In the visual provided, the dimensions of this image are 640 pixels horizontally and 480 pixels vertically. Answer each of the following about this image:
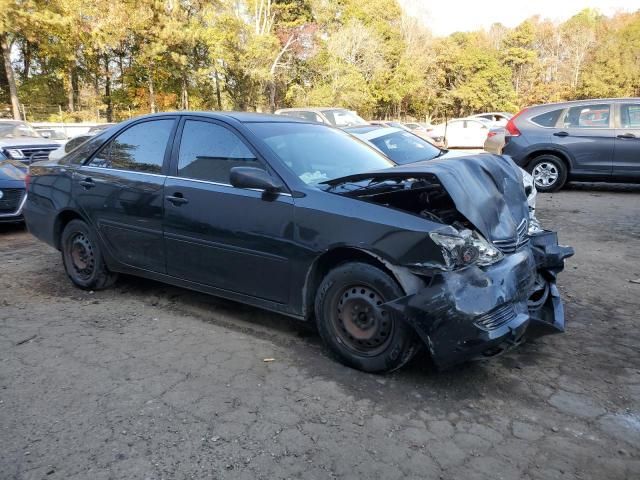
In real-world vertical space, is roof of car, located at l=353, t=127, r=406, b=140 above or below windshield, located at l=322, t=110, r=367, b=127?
below

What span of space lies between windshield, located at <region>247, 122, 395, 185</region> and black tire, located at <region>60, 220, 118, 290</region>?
196cm

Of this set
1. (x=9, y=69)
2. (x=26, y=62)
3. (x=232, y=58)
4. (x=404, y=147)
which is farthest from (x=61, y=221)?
(x=26, y=62)

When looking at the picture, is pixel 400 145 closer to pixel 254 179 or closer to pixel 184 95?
pixel 254 179

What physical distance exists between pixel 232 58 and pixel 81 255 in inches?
Answer: 1147

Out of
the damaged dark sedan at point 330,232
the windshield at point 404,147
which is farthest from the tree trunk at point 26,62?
the damaged dark sedan at point 330,232

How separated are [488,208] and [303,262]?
1192 millimetres

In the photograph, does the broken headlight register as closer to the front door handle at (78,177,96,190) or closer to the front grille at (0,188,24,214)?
the front door handle at (78,177,96,190)

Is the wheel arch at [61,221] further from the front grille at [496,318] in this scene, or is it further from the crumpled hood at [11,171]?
the front grille at [496,318]

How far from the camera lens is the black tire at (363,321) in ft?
10.1

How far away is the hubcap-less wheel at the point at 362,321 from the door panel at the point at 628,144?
819cm

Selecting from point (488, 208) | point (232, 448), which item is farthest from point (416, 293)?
point (232, 448)

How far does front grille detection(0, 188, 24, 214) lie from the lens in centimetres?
739

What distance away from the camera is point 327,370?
3.31m

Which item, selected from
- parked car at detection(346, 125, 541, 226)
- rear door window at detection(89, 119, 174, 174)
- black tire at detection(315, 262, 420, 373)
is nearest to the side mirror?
black tire at detection(315, 262, 420, 373)
